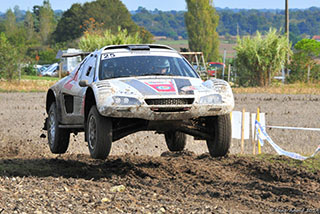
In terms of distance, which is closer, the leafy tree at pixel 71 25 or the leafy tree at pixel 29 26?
the leafy tree at pixel 71 25

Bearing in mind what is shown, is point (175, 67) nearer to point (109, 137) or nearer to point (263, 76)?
point (109, 137)

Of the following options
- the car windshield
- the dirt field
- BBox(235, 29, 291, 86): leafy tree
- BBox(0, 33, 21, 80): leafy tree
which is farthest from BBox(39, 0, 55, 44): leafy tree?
the car windshield

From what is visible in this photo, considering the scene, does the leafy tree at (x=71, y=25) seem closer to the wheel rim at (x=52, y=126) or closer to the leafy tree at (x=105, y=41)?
the leafy tree at (x=105, y=41)

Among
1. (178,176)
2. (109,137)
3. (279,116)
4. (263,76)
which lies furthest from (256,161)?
(263,76)

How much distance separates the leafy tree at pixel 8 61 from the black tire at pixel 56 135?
100 feet

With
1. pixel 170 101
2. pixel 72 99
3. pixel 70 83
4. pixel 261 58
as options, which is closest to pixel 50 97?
pixel 70 83

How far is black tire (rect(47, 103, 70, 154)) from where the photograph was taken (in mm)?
11739

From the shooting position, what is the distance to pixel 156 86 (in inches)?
368

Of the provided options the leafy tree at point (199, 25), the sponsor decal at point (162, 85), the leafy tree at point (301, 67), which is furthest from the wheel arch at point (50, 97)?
the leafy tree at point (199, 25)

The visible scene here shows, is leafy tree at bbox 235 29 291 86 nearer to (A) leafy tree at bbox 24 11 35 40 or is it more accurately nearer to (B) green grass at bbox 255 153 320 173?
(B) green grass at bbox 255 153 320 173

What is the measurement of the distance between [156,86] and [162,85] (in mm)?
106

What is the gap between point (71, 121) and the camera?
36.2 ft

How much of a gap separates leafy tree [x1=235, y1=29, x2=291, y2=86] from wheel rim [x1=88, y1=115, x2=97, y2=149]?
3174cm

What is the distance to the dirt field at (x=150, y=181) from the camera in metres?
7.59
